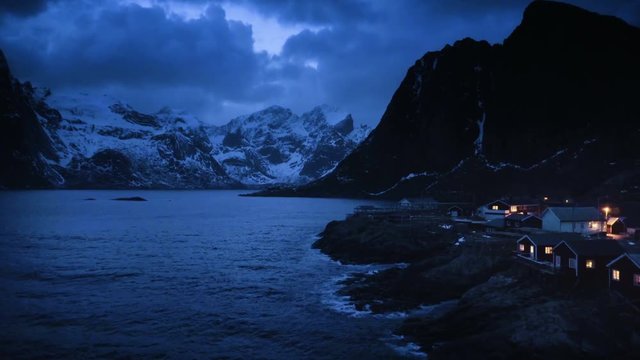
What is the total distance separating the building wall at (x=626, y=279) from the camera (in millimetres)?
32750

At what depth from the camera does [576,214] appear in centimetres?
6203

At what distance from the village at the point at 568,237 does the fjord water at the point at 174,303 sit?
51.5 ft

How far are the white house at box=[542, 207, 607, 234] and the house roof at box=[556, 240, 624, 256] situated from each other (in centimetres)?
2283

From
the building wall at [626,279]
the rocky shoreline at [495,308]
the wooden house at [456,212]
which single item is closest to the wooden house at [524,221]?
the rocky shoreline at [495,308]

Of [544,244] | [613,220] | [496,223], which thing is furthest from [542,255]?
[496,223]

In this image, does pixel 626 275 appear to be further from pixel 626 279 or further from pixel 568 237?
pixel 568 237

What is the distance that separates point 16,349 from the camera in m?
32.8

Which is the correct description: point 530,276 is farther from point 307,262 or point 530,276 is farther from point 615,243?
point 307,262

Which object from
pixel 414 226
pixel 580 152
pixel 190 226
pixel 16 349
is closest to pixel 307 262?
pixel 414 226

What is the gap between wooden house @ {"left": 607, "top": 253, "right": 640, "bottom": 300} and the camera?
1287 inches

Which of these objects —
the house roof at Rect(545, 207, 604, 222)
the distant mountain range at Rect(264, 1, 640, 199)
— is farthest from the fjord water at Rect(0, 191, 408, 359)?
the distant mountain range at Rect(264, 1, 640, 199)

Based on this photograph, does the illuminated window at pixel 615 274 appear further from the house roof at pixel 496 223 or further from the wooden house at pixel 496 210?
the wooden house at pixel 496 210

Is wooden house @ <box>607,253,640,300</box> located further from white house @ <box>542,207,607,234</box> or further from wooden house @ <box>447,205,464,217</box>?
wooden house @ <box>447,205,464,217</box>

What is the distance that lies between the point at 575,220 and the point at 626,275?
98.5 ft
